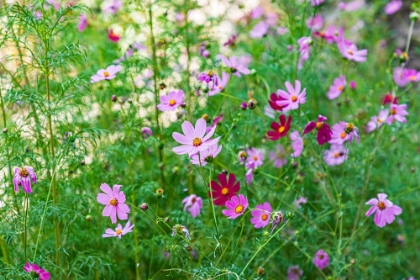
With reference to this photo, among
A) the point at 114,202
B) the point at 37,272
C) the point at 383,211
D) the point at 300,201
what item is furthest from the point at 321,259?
the point at 37,272

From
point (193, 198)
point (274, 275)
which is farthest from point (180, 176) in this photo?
point (274, 275)

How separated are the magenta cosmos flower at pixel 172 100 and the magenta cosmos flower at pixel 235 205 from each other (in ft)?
1.13

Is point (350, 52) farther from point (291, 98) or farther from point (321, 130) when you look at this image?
point (321, 130)

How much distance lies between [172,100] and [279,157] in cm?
54

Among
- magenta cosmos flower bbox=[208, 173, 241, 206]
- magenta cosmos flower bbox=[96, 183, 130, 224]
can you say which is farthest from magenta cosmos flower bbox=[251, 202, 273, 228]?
magenta cosmos flower bbox=[96, 183, 130, 224]

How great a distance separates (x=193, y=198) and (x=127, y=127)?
0.98 feet

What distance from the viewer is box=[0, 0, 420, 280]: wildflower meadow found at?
5.33ft

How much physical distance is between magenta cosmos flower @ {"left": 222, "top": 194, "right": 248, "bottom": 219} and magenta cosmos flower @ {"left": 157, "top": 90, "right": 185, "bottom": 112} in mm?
345

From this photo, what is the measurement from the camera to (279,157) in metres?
2.13

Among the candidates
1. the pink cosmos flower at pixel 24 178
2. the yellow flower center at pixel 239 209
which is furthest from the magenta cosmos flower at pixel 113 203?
the yellow flower center at pixel 239 209

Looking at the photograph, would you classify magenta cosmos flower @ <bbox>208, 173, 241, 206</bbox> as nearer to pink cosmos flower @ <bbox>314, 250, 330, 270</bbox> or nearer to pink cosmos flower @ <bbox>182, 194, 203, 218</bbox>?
pink cosmos flower @ <bbox>182, 194, 203, 218</bbox>

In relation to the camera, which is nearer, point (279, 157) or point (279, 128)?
point (279, 128)

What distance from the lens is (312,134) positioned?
1.86 metres

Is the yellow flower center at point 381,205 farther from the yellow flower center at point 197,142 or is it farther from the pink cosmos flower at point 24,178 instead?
the pink cosmos flower at point 24,178
